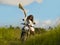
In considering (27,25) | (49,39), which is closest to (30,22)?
(27,25)

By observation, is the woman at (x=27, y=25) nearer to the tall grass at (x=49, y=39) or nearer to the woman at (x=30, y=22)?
the woman at (x=30, y=22)

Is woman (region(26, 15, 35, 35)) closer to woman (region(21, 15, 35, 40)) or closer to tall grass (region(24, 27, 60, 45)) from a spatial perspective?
woman (region(21, 15, 35, 40))

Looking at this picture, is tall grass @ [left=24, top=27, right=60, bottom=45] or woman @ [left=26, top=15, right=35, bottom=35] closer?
tall grass @ [left=24, top=27, right=60, bottom=45]

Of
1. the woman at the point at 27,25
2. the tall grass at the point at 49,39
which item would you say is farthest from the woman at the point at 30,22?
the tall grass at the point at 49,39

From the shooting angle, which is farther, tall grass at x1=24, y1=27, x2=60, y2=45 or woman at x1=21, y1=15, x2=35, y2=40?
woman at x1=21, y1=15, x2=35, y2=40

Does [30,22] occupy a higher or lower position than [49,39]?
higher

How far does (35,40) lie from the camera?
41.2 ft

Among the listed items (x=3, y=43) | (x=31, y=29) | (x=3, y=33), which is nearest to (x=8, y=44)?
(x=3, y=43)

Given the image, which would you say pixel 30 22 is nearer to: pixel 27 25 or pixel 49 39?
pixel 27 25

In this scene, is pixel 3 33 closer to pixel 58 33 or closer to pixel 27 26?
pixel 27 26

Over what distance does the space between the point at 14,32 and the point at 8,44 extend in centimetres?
414

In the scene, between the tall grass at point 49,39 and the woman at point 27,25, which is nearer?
the tall grass at point 49,39

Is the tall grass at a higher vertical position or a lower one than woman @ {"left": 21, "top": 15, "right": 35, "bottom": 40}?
lower

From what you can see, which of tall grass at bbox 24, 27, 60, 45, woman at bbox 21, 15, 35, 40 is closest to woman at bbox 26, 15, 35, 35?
woman at bbox 21, 15, 35, 40
